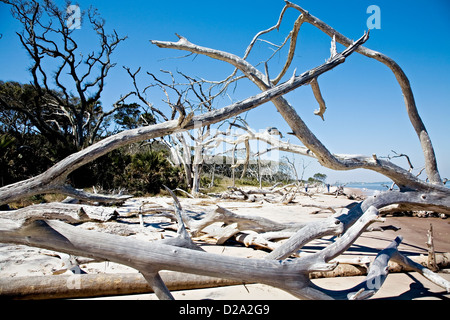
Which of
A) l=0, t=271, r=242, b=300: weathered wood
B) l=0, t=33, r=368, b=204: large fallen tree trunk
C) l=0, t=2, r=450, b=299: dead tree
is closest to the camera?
l=0, t=2, r=450, b=299: dead tree

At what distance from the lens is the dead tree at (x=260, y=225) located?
5.54 ft

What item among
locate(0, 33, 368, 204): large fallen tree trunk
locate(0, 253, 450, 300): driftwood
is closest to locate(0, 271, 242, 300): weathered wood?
locate(0, 253, 450, 300): driftwood

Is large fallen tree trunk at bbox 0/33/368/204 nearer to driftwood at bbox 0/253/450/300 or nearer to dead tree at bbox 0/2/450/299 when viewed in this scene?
dead tree at bbox 0/2/450/299

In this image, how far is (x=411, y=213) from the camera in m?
8.17

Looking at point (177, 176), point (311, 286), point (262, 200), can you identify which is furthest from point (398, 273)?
point (177, 176)

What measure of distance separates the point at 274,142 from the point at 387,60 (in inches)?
92.1

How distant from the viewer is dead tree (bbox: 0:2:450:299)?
169 centimetres

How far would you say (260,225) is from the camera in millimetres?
3721

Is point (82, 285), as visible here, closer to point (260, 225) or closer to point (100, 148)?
point (100, 148)

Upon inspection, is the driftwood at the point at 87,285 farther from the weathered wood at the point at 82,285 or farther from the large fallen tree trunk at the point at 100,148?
the large fallen tree trunk at the point at 100,148

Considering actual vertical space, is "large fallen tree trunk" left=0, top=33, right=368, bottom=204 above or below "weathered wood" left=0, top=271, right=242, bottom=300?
above

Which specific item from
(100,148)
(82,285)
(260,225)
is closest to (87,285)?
(82,285)
